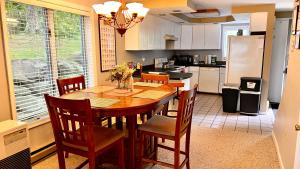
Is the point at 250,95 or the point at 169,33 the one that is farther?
the point at 169,33

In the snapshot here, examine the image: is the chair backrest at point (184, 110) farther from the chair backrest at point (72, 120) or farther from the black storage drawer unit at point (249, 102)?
the black storage drawer unit at point (249, 102)

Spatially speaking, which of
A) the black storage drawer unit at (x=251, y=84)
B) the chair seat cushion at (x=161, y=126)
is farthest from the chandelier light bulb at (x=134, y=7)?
the black storage drawer unit at (x=251, y=84)

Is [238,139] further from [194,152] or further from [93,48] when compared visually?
[93,48]

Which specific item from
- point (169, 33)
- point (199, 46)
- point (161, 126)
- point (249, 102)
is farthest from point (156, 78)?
point (199, 46)

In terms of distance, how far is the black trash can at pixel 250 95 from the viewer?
14.2 feet

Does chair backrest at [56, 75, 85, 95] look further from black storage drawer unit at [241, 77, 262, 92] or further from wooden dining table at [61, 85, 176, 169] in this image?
black storage drawer unit at [241, 77, 262, 92]

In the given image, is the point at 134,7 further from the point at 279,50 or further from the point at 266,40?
the point at 279,50

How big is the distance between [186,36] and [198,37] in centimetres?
37

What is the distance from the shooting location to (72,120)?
174 centimetres

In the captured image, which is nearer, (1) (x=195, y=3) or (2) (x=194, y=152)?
(2) (x=194, y=152)

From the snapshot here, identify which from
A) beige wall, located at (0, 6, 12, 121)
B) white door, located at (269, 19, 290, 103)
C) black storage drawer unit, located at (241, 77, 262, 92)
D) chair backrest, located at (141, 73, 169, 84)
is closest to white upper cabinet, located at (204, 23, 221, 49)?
white door, located at (269, 19, 290, 103)

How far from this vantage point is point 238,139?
10.8 ft

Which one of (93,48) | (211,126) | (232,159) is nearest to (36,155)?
(93,48)

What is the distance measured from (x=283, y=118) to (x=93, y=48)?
2.90 meters
